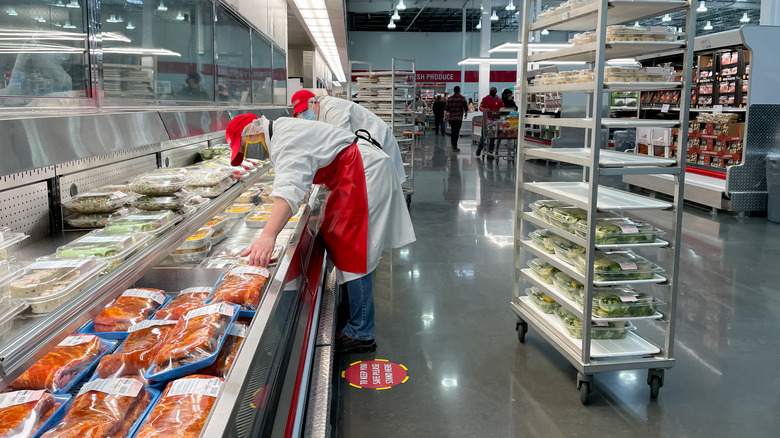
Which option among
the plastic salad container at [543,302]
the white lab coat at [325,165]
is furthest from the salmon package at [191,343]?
the plastic salad container at [543,302]

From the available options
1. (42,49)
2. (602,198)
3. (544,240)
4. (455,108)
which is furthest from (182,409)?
(455,108)

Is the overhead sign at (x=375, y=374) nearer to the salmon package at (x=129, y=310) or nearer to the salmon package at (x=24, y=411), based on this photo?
the salmon package at (x=129, y=310)

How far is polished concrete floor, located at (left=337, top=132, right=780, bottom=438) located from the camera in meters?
2.89

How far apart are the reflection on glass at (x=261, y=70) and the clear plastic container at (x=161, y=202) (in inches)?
175

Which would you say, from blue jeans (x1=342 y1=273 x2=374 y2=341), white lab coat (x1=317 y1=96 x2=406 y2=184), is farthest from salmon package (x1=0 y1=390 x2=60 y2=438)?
white lab coat (x1=317 y1=96 x2=406 y2=184)

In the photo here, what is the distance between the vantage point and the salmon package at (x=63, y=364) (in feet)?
5.11

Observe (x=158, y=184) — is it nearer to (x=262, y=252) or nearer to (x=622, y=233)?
(x=262, y=252)

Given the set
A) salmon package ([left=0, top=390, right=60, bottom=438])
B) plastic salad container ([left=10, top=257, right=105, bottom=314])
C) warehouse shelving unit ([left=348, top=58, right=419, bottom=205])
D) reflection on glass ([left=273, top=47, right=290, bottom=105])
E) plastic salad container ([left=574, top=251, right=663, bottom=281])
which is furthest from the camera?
warehouse shelving unit ([left=348, top=58, right=419, bottom=205])

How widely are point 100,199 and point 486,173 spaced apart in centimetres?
1097

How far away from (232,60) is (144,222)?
3734 millimetres

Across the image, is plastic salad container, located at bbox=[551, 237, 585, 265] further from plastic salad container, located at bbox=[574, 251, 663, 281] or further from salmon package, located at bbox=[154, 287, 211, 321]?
salmon package, located at bbox=[154, 287, 211, 321]

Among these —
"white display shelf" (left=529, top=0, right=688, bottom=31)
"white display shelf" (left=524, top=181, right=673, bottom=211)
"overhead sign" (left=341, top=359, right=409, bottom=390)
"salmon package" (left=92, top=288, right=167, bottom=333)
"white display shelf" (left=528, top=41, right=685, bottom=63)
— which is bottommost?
"overhead sign" (left=341, top=359, right=409, bottom=390)

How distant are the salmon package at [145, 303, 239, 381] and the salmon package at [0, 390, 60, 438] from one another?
0.24m

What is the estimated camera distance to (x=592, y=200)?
2973 mm
